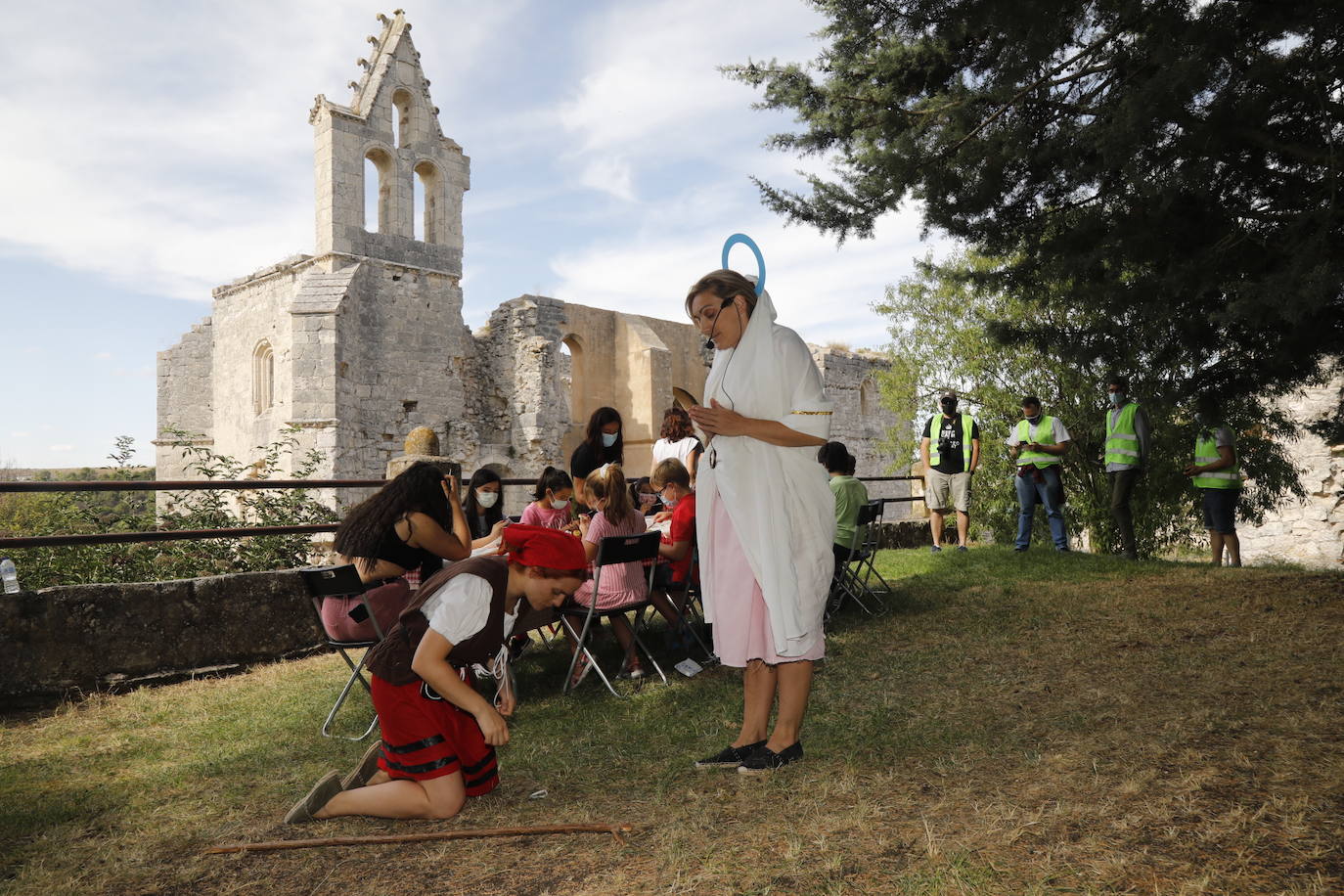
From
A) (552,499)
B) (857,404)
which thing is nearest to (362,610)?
(552,499)

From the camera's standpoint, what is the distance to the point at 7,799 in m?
3.31

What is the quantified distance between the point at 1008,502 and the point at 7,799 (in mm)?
11543

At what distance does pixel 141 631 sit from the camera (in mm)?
5000

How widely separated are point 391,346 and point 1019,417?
39.9ft

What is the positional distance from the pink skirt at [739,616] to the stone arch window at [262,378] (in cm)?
1798

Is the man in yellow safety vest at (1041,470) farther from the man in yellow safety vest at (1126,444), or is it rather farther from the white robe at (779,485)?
the white robe at (779,485)

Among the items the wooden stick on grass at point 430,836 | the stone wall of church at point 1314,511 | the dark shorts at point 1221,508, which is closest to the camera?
the wooden stick on grass at point 430,836

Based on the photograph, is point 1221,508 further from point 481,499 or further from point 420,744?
point 420,744

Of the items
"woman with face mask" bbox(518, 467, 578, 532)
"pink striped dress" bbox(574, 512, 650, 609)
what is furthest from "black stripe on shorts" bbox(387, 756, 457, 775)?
"woman with face mask" bbox(518, 467, 578, 532)

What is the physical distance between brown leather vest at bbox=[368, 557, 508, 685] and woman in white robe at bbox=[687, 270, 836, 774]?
776 millimetres

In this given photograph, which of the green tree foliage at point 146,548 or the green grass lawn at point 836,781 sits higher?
the green tree foliage at point 146,548

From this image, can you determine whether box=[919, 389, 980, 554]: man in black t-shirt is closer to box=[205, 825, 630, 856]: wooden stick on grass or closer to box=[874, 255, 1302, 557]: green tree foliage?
box=[874, 255, 1302, 557]: green tree foliage

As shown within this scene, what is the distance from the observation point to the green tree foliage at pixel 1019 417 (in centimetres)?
988

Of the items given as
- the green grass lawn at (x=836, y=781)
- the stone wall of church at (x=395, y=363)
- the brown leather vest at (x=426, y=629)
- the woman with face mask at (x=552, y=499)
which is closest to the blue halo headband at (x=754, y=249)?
the brown leather vest at (x=426, y=629)
